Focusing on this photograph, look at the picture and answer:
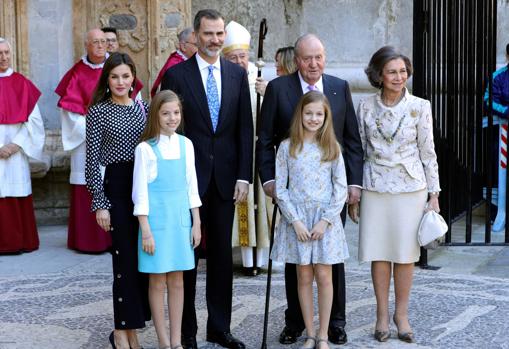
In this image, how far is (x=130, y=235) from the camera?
5324 millimetres

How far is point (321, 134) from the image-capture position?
5.46m

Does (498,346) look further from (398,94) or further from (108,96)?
(108,96)

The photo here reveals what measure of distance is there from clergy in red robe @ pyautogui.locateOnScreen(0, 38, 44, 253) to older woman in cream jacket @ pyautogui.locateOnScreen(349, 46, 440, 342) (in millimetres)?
3862

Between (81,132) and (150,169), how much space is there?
366 centimetres

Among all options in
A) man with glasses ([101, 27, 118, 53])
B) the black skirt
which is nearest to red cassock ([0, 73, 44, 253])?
man with glasses ([101, 27, 118, 53])

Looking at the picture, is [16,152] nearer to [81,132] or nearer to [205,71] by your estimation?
[81,132]

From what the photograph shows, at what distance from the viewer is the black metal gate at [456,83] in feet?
25.3

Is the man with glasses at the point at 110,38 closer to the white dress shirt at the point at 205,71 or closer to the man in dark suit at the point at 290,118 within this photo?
the white dress shirt at the point at 205,71

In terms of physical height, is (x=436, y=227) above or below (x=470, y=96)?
below

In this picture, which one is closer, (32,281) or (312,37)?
(312,37)

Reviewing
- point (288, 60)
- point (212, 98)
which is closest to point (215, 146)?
point (212, 98)

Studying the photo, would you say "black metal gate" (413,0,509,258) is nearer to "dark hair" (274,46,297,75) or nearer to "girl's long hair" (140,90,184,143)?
"dark hair" (274,46,297,75)

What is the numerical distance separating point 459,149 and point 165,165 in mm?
3810

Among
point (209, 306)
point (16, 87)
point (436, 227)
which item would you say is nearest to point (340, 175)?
point (436, 227)
